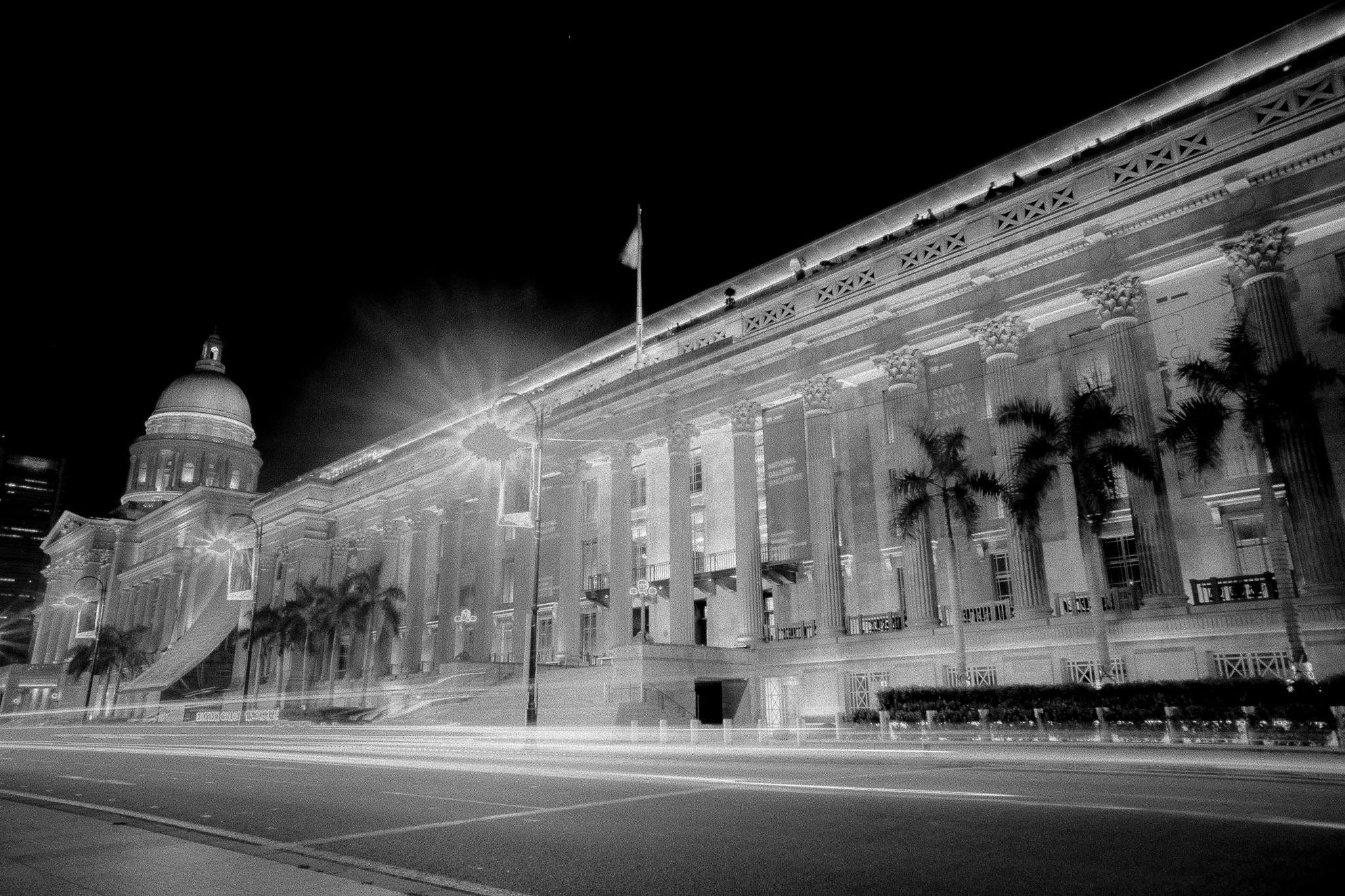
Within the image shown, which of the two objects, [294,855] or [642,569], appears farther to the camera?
[642,569]

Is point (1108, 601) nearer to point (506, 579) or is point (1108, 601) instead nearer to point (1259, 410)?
point (1259, 410)

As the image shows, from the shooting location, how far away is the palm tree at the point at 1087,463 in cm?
2428

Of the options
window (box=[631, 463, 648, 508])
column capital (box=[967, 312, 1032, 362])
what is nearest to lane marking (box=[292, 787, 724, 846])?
column capital (box=[967, 312, 1032, 362])

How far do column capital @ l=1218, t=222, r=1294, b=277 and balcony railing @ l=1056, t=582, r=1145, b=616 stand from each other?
10461 mm

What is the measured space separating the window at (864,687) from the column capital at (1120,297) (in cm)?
1470

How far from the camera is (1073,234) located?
29.6 meters

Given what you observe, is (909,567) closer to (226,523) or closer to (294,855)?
(294,855)

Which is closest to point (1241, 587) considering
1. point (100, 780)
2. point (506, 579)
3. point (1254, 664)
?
point (1254, 664)

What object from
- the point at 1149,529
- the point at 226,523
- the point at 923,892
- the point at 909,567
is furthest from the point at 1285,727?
the point at 226,523

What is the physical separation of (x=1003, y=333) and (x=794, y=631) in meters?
14.9

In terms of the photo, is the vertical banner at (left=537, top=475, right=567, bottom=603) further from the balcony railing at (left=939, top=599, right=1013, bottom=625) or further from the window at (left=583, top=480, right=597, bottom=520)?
the balcony railing at (left=939, top=599, right=1013, bottom=625)

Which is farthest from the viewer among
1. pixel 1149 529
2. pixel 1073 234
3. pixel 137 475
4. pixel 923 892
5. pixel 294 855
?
pixel 137 475

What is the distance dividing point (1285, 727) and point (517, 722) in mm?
24151

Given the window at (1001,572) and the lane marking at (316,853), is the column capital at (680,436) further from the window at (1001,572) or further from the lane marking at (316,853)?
the lane marking at (316,853)
